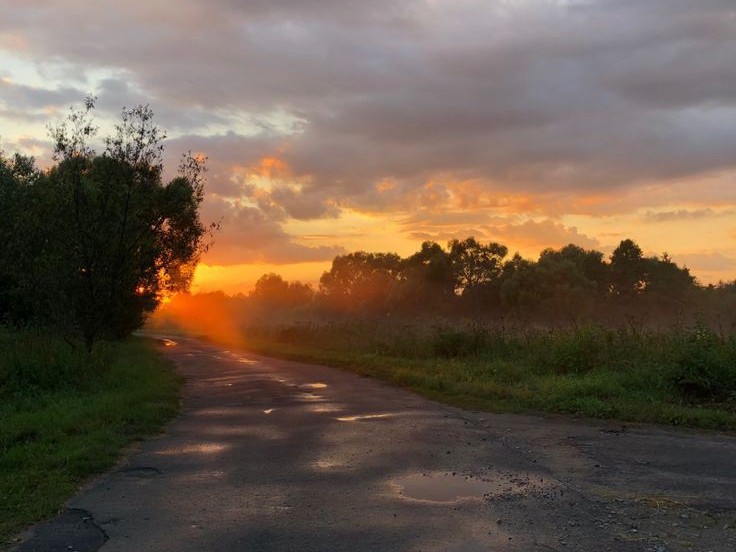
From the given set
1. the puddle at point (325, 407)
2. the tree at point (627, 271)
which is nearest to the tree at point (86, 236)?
the puddle at point (325, 407)

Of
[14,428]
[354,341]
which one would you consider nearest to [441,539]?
[14,428]

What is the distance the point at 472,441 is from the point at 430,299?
63842mm

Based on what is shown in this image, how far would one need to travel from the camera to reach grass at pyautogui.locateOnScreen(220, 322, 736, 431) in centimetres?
1244

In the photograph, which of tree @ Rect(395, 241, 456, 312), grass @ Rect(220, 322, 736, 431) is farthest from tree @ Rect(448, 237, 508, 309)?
grass @ Rect(220, 322, 736, 431)

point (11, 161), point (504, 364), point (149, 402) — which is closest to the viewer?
point (149, 402)

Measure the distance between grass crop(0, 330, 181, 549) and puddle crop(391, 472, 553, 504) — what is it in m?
3.86

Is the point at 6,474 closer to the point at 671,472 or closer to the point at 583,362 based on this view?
the point at 671,472

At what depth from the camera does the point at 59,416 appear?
1111 cm

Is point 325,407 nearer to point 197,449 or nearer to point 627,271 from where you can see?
point 197,449

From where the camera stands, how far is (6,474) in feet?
25.2

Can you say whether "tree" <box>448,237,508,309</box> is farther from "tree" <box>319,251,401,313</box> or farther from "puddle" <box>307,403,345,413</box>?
"puddle" <box>307,403,345,413</box>

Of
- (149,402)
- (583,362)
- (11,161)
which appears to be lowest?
(149,402)

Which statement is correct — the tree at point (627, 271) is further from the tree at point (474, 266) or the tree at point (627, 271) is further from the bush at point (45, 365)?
the bush at point (45, 365)

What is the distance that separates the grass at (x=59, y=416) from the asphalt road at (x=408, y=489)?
419 mm
